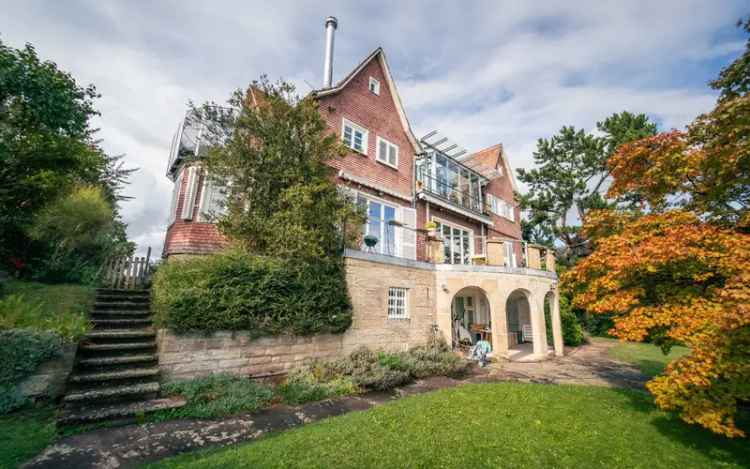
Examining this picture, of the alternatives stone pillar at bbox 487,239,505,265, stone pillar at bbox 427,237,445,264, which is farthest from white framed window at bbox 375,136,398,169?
stone pillar at bbox 487,239,505,265

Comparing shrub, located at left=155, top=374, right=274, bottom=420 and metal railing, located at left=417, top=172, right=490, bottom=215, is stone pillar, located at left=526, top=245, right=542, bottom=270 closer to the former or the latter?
metal railing, located at left=417, top=172, right=490, bottom=215

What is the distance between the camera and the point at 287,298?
8.36 meters

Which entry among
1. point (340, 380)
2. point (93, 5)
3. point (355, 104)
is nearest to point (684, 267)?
point (340, 380)

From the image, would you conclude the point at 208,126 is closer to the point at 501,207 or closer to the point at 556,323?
the point at 556,323

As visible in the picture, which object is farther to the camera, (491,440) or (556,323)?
(556,323)

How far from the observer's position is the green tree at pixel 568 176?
2564 cm

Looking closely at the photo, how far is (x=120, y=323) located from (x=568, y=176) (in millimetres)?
30807

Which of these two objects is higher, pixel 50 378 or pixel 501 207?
pixel 501 207

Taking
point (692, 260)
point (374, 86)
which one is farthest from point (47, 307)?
point (692, 260)

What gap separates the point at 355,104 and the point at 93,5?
898 centimetres

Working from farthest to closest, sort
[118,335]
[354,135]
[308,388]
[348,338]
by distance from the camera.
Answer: [354,135], [348,338], [308,388], [118,335]

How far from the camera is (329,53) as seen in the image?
1559cm

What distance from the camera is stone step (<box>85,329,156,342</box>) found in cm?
694

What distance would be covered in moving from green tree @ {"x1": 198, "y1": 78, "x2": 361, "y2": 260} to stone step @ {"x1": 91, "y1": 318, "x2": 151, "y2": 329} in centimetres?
314
